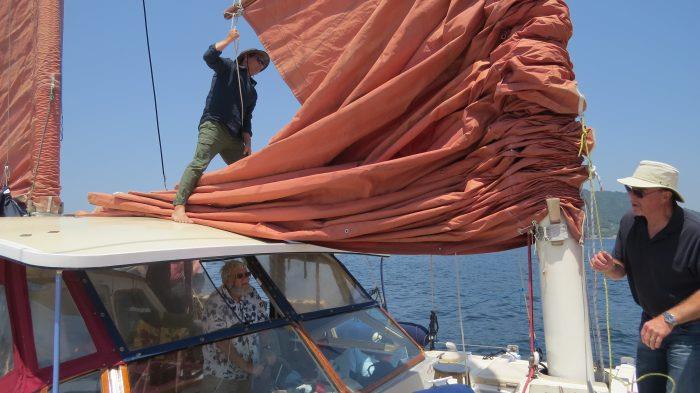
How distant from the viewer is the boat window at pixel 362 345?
368cm

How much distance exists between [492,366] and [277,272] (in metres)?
2.33

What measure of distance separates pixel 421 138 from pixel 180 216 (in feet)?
6.08

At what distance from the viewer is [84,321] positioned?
9.58 feet

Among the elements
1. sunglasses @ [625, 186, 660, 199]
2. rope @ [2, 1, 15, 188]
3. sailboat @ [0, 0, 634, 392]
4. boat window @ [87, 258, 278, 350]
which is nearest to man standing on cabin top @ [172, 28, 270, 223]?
sailboat @ [0, 0, 634, 392]

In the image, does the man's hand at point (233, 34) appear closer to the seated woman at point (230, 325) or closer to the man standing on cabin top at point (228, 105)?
the man standing on cabin top at point (228, 105)

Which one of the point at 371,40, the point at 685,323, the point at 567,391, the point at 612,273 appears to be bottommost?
the point at 567,391

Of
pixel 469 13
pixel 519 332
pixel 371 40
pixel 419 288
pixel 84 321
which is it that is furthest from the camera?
pixel 419 288

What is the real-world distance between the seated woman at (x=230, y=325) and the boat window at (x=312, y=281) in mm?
228

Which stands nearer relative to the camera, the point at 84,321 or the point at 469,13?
the point at 84,321

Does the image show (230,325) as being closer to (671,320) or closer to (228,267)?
(228,267)

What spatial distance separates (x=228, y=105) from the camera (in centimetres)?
498

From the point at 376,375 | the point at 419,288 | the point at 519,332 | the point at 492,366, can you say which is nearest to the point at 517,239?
the point at 376,375

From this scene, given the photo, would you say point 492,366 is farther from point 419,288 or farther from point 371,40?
point 419,288

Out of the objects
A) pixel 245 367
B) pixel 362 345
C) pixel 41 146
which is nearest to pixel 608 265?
pixel 362 345
